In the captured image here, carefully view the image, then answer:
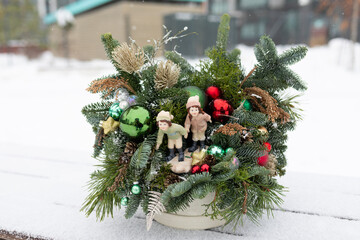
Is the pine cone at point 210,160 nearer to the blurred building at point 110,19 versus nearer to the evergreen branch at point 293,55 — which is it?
the evergreen branch at point 293,55

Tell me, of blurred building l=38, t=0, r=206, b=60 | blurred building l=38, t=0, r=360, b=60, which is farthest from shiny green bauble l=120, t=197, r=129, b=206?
blurred building l=38, t=0, r=206, b=60

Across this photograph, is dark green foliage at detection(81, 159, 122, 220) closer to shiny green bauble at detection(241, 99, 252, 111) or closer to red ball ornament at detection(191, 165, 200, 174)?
red ball ornament at detection(191, 165, 200, 174)

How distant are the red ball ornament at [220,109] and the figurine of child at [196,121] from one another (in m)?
0.03

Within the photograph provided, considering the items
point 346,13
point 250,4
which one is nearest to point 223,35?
point 250,4

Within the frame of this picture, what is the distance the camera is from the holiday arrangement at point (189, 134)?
1.73ft

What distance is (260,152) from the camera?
→ 21.9 inches

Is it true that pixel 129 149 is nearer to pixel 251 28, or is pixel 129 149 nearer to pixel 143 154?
pixel 143 154

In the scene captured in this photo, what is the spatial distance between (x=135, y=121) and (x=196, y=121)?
11cm

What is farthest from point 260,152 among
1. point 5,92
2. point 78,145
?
point 5,92

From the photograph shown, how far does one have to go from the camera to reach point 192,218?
591mm

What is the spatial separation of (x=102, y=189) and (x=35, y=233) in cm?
20

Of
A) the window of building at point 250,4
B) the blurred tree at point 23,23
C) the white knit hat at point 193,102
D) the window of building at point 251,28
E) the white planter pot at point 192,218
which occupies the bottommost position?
the white planter pot at point 192,218

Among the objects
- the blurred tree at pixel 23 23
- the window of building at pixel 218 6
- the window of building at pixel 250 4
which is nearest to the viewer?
the window of building at pixel 218 6

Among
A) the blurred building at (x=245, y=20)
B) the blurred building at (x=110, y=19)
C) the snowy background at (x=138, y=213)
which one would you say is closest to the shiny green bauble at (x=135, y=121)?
the snowy background at (x=138, y=213)
